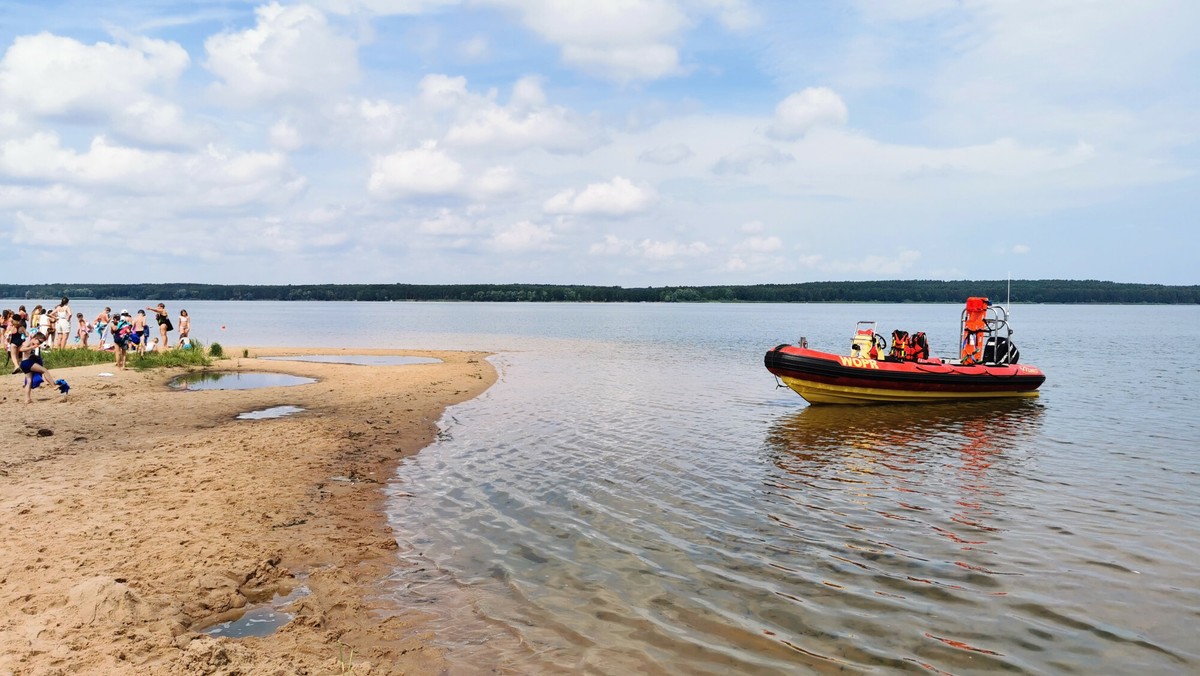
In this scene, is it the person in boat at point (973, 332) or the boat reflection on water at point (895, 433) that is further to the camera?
the person in boat at point (973, 332)

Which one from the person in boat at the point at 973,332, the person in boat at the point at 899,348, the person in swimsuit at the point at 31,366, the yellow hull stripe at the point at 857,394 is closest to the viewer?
the person in swimsuit at the point at 31,366

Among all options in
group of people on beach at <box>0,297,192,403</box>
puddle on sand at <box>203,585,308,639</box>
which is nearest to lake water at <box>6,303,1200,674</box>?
puddle on sand at <box>203,585,308,639</box>

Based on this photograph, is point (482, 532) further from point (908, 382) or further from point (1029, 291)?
point (1029, 291)

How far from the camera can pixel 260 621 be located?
18.0 feet

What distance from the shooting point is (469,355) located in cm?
3334

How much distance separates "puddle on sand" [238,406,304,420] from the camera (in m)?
14.5

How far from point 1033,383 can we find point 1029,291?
534 ft

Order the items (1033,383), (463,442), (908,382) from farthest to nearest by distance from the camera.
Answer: (1033,383) → (908,382) → (463,442)

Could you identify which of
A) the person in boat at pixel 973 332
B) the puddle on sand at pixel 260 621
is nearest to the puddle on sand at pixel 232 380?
the puddle on sand at pixel 260 621

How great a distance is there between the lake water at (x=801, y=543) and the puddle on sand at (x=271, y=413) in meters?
3.55

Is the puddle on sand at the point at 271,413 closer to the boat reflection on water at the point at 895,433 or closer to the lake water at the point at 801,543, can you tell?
the lake water at the point at 801,543

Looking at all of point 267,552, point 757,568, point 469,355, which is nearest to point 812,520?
point 757,568

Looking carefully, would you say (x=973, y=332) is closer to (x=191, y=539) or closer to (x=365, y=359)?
(x=191, y=539)

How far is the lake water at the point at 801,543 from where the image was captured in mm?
5402
